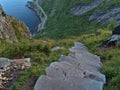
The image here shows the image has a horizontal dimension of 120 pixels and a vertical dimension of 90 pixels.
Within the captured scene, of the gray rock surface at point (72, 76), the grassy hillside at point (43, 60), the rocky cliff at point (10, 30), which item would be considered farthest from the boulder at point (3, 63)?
the rocky cliff at point (10, 30)

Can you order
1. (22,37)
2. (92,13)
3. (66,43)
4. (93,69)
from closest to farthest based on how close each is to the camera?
(93,69)
(66,43)
(22,37)
(92,13)

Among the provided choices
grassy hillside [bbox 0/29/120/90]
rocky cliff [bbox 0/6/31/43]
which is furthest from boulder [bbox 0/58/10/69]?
rocky cliff [bbox 0/6/31/43]

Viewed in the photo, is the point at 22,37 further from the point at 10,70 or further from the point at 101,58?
the point at 10,70

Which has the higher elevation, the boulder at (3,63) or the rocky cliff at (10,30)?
the boulder at (3,63)

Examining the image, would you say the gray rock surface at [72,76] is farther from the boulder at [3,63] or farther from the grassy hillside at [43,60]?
the boulder at [3,63]

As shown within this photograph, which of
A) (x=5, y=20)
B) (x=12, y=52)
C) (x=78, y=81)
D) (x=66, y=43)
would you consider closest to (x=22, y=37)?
(x=5, y=20)

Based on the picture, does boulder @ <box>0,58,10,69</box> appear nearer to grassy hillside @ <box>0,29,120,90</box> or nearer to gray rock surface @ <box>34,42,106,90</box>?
grassy hillside @ <box>0,29,120,90</box>
